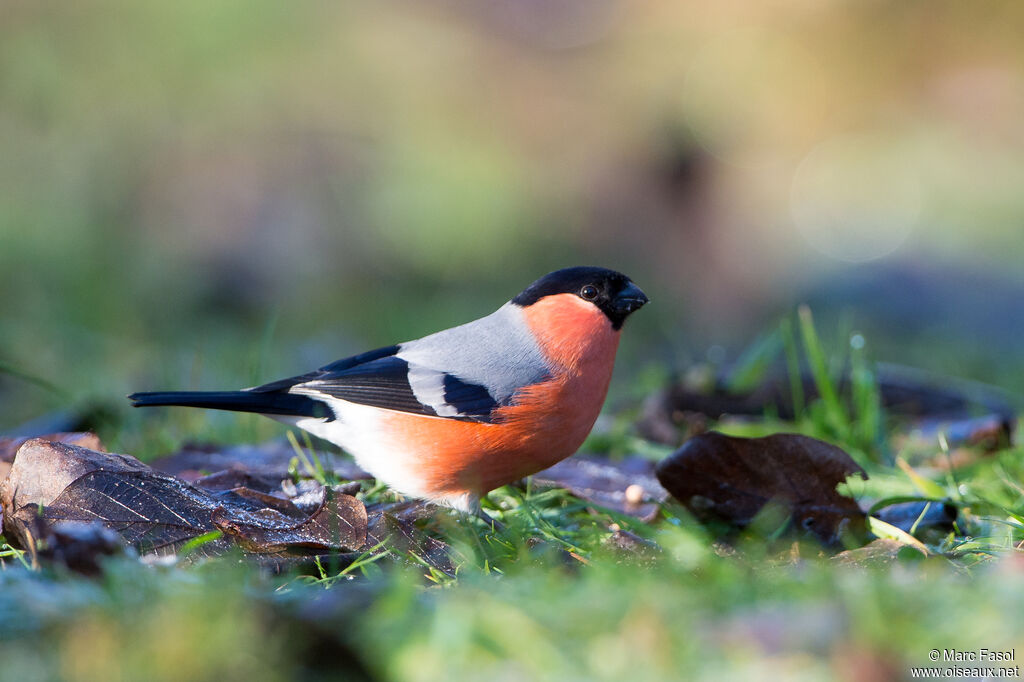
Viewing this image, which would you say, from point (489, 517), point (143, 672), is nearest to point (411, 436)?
point (489, 517)

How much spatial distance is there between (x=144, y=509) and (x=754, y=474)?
1.85 meters

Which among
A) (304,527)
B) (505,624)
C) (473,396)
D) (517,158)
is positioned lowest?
(304,527)

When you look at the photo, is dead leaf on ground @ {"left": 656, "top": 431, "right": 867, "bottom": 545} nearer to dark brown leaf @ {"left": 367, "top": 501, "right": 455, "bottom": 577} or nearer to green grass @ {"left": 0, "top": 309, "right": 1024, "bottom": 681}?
green grass @ {"left": 0, "top": 309, "right": 1024, "bottom": 681}

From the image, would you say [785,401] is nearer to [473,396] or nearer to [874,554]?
[473,396]

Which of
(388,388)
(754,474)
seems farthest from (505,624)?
(388,388)

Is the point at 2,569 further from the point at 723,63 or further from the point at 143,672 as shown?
the point at 723,63

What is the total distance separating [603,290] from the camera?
372 cm

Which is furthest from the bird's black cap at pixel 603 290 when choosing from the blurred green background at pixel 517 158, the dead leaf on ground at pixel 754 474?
the blurred green background at pixel 517 158

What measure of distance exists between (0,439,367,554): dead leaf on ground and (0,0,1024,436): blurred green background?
595 centimetres

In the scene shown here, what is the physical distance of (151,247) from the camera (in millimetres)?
9516

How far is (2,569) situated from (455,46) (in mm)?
10379

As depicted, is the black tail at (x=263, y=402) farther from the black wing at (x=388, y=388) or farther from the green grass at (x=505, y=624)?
the green grass at (x=505, y=624)

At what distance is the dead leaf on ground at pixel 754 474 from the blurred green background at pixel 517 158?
5.40m

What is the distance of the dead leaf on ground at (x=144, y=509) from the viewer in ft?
8.15
